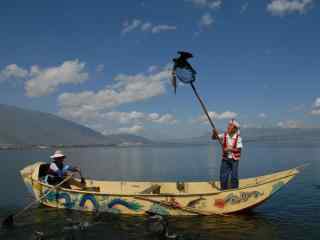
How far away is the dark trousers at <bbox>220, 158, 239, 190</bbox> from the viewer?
13.3 m

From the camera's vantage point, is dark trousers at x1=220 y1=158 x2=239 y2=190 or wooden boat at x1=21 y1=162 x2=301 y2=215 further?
dark trousers at x1=220 y1=158 x2=239 y2=190

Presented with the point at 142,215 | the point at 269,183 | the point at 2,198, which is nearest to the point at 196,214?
the point at 142,215

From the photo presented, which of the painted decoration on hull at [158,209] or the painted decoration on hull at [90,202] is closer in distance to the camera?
the painted decoration on hull at [158,209]

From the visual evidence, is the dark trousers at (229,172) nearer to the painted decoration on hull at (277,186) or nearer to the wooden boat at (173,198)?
the wooden boat at (173,198)

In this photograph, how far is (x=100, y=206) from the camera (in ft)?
46.5

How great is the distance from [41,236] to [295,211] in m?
12.0

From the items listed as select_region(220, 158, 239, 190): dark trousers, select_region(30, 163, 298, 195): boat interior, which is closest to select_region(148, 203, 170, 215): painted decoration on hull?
select_region(30, 163, 298, 195): boat interior

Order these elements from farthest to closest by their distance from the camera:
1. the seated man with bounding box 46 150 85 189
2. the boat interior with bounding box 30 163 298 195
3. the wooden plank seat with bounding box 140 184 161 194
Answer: the seated man with bounding box 46 150 85 189 → the wooden plank seat with bounding box 140 184 161 194 → the boat interior with bounding box 30 163 298 195

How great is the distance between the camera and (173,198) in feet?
42.9

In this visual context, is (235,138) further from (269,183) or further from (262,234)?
(262,234)

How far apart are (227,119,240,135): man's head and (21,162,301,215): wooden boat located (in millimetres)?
2392

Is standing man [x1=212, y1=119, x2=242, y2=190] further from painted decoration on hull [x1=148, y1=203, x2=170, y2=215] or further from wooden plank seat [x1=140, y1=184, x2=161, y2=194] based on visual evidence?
wooden plank seat [x1=140, y1=184, x2=161, y2=194]

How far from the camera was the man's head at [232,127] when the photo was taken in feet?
42.5

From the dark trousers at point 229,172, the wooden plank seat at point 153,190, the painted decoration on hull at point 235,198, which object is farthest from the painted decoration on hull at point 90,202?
the dark trousers at point 229,172
